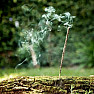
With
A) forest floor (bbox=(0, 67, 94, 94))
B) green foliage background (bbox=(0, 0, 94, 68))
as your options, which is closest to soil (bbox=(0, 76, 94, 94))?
forest floor (bbox=(0, 67, 94, 94))

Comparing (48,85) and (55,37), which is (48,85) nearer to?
(48,85)

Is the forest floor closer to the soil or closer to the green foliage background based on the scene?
the soil

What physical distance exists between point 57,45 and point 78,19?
3.32 feet

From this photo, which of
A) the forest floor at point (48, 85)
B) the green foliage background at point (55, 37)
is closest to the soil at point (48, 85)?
the forest floor at point (48, 85)

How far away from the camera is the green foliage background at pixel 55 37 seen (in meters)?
5.01

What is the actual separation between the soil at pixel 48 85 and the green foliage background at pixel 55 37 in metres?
2.35

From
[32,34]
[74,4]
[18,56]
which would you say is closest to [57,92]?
[32,34]

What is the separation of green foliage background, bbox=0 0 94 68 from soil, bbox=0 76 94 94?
2354mm

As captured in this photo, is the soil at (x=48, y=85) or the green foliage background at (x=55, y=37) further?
the green foliage background at (x=55, y=37)

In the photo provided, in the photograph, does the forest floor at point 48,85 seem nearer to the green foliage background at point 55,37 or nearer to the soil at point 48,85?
the soil at point 48,85

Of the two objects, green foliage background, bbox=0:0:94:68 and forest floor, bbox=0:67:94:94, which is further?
green foliage background, bbox=0:0:94:68

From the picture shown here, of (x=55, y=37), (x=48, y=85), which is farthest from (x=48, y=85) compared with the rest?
(x=55, y=37)

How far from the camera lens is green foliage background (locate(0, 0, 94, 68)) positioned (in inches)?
197

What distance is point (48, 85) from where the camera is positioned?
236cm
